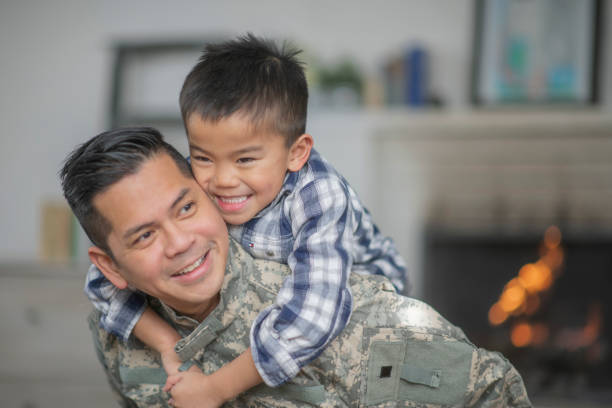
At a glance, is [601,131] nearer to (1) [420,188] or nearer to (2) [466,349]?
(1) [420,188]

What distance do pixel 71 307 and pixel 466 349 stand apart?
203 cm

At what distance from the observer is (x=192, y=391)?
106 centimetres

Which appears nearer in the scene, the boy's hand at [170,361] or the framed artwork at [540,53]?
the boy's hand at [170,361]

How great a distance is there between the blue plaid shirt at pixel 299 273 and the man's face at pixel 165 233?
114mm

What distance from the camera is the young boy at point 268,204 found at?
1021 millimetres

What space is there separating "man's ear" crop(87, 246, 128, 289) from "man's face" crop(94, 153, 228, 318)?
0.07 ft

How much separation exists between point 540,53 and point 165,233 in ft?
8.15

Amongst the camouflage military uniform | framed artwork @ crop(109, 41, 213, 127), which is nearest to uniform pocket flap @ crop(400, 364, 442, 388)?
the camouflage military uniform

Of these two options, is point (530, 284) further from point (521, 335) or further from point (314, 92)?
point (314, 92)

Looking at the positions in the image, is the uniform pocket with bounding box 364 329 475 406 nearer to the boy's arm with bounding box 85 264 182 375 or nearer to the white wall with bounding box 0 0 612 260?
the boy's arm with bounding box 85 264 182 375

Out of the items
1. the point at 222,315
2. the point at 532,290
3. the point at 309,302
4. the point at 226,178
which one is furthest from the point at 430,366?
the point at 532,290

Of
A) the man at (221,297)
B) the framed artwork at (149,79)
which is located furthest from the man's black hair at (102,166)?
the framed artwork at (149,79)

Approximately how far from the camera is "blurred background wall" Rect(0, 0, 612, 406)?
9.91ft

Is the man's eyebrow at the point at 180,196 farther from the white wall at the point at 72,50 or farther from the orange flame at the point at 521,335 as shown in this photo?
the orange flame at the point at 521,335
